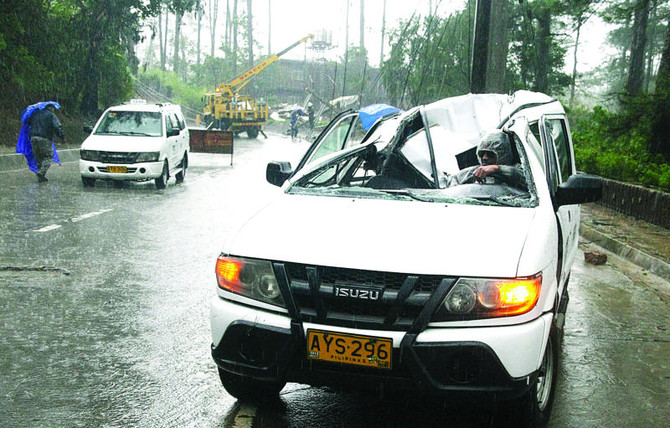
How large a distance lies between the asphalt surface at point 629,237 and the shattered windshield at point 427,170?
14.1 feet

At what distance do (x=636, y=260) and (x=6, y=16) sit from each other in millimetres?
21117

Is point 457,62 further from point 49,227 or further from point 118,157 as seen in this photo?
point 49,227

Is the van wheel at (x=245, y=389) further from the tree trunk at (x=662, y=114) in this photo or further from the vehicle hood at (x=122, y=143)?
the tree trunk at (x=662, y=114)

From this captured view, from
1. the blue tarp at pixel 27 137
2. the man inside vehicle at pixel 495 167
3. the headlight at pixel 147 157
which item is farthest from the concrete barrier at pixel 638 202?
the blue tarp at pixel 27 137

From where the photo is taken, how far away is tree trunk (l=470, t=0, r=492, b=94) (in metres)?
13.5

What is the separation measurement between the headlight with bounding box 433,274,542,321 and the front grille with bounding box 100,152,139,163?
44.2 feet

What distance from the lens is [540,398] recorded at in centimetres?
411

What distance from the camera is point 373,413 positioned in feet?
14.2

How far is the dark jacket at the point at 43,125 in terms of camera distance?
55.4ft

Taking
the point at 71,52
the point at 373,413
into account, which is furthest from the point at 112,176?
the point at 71,52

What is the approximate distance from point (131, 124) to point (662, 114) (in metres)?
11.0

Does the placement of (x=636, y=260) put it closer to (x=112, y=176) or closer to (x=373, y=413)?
(x=373, y=413)

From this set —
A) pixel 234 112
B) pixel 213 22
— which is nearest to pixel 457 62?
pixel 234 112

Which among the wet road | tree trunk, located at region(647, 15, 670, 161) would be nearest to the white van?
the wet road
